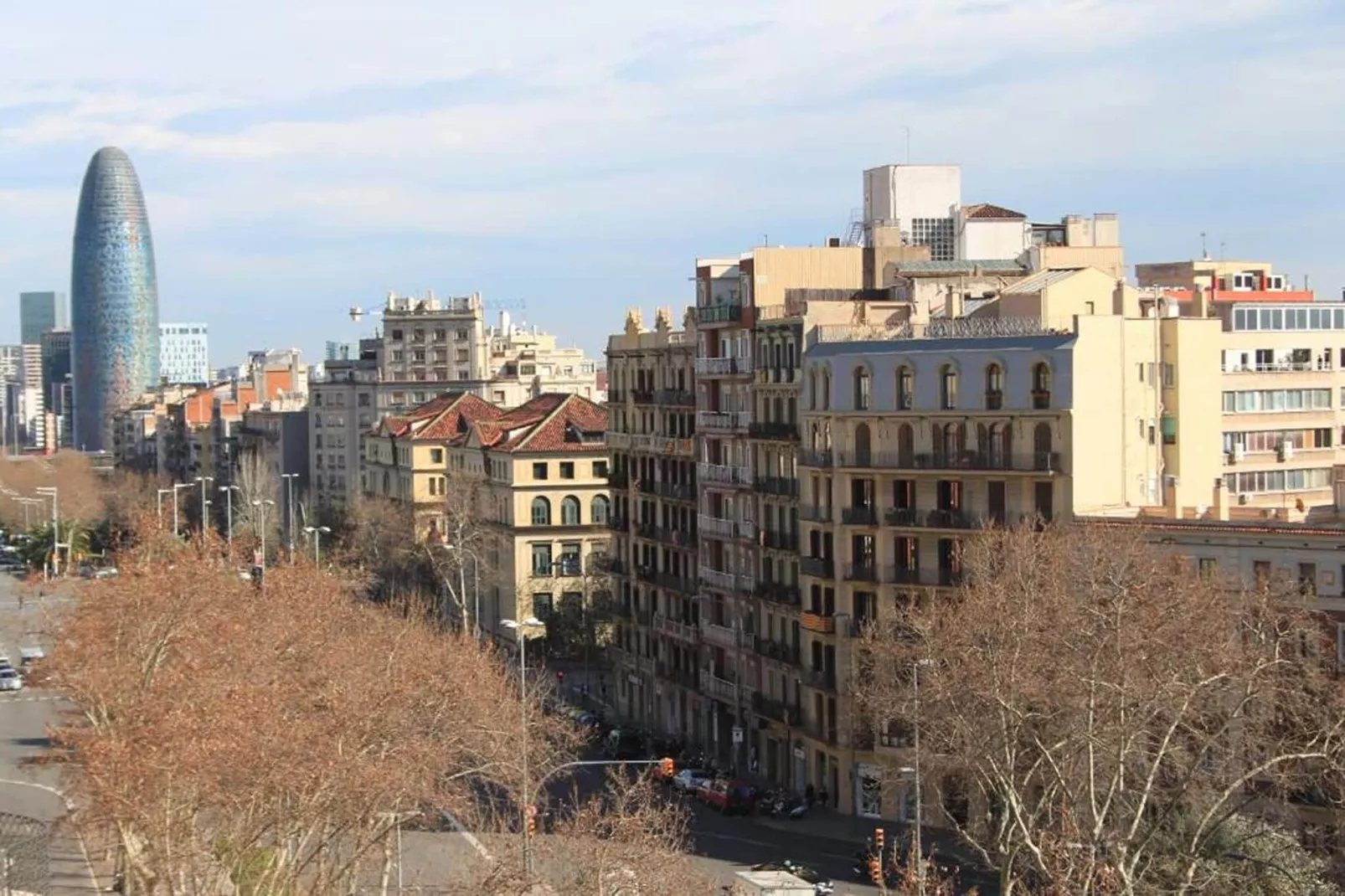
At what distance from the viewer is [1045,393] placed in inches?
2899

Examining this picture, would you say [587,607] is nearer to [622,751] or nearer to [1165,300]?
[622,751]

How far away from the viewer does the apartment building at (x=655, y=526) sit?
95.1 m

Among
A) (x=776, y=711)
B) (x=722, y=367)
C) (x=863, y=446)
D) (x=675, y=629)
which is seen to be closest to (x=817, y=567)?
(x=863, y=446)

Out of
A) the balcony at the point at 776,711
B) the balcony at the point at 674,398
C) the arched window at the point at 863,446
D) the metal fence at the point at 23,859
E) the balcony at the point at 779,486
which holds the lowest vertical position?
the metal fence at the point at 23,859

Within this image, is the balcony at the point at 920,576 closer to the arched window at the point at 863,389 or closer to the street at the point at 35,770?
the arched window at the point at 863,389

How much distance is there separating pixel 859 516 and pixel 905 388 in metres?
4.46

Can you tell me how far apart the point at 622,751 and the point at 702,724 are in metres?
4.53


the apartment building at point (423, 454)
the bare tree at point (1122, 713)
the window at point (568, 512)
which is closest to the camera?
the bare tree at point (1122, 713)

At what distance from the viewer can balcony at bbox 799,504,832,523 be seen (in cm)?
8044

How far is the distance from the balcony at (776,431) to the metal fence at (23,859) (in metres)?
28.4

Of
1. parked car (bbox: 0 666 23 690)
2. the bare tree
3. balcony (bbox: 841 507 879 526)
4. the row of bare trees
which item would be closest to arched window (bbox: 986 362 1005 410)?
balcony (bbox: 841 507 879 526)

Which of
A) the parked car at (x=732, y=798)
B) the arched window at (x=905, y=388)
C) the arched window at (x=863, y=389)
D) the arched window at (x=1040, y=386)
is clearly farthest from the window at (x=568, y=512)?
the arched window at (x=1040, y=386)

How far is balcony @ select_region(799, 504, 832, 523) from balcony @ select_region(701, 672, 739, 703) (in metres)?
9.31

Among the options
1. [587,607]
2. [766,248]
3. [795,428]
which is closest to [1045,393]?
[795,428]
